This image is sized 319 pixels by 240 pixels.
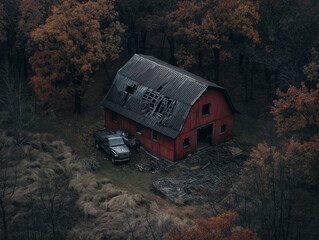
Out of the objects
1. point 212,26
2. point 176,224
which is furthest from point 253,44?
point 176,224

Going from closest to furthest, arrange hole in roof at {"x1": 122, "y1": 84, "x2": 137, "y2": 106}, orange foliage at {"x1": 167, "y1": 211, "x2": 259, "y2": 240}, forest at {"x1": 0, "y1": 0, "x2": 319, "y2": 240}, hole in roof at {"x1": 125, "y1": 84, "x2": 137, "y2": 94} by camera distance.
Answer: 1. orange foliage at {"x1": 167, "y1": 211, "x2": 259, "y2": 240}
2. forest at {"x1": 0, "y1": 0, "x2": 319, "y2": 240}
3. hole in roof at {"x1": 125, "y1": 84, "x2": 137, "y2": 94}
4. hole in roof at {"x1": 122, "y1": 84, "x2": 137, "y2": 106}

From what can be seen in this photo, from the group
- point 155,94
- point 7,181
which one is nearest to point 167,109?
point 155,94

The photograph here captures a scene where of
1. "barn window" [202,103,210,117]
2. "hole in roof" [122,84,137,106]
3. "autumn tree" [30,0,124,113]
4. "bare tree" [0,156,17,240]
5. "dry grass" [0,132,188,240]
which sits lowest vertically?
"dry grass" [0,132,188,240]

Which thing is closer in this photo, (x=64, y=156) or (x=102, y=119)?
(x=64, y=156)

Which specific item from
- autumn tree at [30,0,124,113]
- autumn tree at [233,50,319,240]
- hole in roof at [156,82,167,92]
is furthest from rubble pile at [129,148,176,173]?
autumn tree at [30,0,124,113]

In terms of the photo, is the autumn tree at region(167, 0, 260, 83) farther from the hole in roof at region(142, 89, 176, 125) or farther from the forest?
the hole in roof at region(142, 89, 176, 125)

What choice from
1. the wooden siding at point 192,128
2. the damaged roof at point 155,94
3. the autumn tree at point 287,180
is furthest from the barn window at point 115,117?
the autumn tree at point 287,180

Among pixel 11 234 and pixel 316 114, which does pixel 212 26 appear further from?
pixel 11 234
